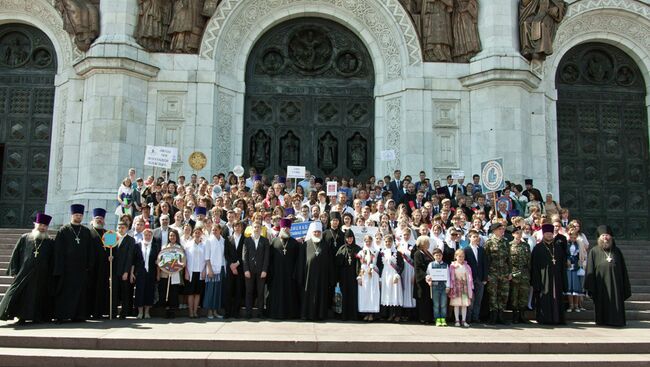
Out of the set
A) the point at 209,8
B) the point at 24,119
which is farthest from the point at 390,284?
the point at 24,119

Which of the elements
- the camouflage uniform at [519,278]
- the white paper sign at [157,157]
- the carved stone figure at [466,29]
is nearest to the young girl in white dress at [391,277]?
the camouflage uniform at [519,278]

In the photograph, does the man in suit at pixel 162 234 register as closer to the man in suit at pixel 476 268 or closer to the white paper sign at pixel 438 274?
the white paper sign at pixel 438 274

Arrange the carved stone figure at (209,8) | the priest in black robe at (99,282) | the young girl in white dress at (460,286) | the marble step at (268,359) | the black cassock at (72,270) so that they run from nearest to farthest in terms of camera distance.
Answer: the marble step at (268,359) < the black cassock at (72,270) < the young girl in white dress at (460,286) < the priest in black robe at (99,282) < the carved stone figure at (209,8)

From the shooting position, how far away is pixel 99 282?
10.4m

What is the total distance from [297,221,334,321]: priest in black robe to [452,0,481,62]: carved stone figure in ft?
32.8

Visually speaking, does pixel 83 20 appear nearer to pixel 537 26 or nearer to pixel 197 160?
pixel 197 160

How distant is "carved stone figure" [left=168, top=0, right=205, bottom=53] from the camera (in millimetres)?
18172

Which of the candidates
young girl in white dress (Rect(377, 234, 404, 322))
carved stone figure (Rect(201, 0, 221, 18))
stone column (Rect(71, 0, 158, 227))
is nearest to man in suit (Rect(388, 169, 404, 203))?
young girl in white dress (Rect(377, 234, 404, 322))

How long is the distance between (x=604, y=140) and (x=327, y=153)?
386 inches

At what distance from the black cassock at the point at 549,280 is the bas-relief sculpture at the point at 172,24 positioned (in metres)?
12.6

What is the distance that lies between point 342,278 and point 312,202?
3.17 meters

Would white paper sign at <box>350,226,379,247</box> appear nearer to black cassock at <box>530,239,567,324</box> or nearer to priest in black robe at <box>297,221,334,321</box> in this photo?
priest in black robe at <box>297,221,334,321</box>

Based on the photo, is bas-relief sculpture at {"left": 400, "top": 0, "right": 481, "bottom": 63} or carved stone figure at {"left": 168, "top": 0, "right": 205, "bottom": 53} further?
bas-relief sculpture at {"left": 400, "top": 0, "right": 481, "bottom": 63}

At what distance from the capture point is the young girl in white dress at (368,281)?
10.7m
